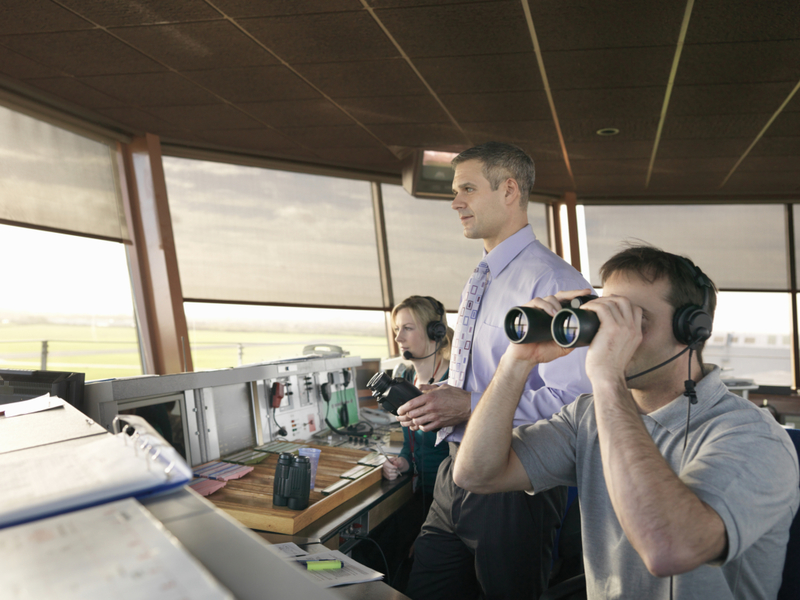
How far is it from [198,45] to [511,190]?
2114mm

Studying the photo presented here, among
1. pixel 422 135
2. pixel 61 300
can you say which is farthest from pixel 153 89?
pixel 61 300

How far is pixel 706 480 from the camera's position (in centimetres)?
92

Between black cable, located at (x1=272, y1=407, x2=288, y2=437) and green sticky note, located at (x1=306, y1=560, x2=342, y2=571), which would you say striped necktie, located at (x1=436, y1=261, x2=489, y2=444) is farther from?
black cable, located at (x1=272, y1=407, x2=288, y2=437)

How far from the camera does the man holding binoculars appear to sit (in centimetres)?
88

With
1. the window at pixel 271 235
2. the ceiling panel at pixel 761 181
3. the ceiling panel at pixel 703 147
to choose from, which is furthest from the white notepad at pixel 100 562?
the ceiling panel at pixel 761 181

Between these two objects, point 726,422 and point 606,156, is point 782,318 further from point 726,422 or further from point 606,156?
point 726,422

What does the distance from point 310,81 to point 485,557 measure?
9.67 ft

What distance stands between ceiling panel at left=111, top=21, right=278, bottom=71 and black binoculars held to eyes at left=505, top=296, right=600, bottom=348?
2397 mm

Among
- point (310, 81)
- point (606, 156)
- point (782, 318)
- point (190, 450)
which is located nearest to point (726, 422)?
point (190, 450)

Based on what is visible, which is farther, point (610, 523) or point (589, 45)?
point (589, 45)

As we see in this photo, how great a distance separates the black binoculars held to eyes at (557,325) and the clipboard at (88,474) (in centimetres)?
71

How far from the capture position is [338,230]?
5805 mm

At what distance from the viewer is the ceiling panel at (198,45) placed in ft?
9.52

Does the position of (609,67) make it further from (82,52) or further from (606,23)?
(82,52)
